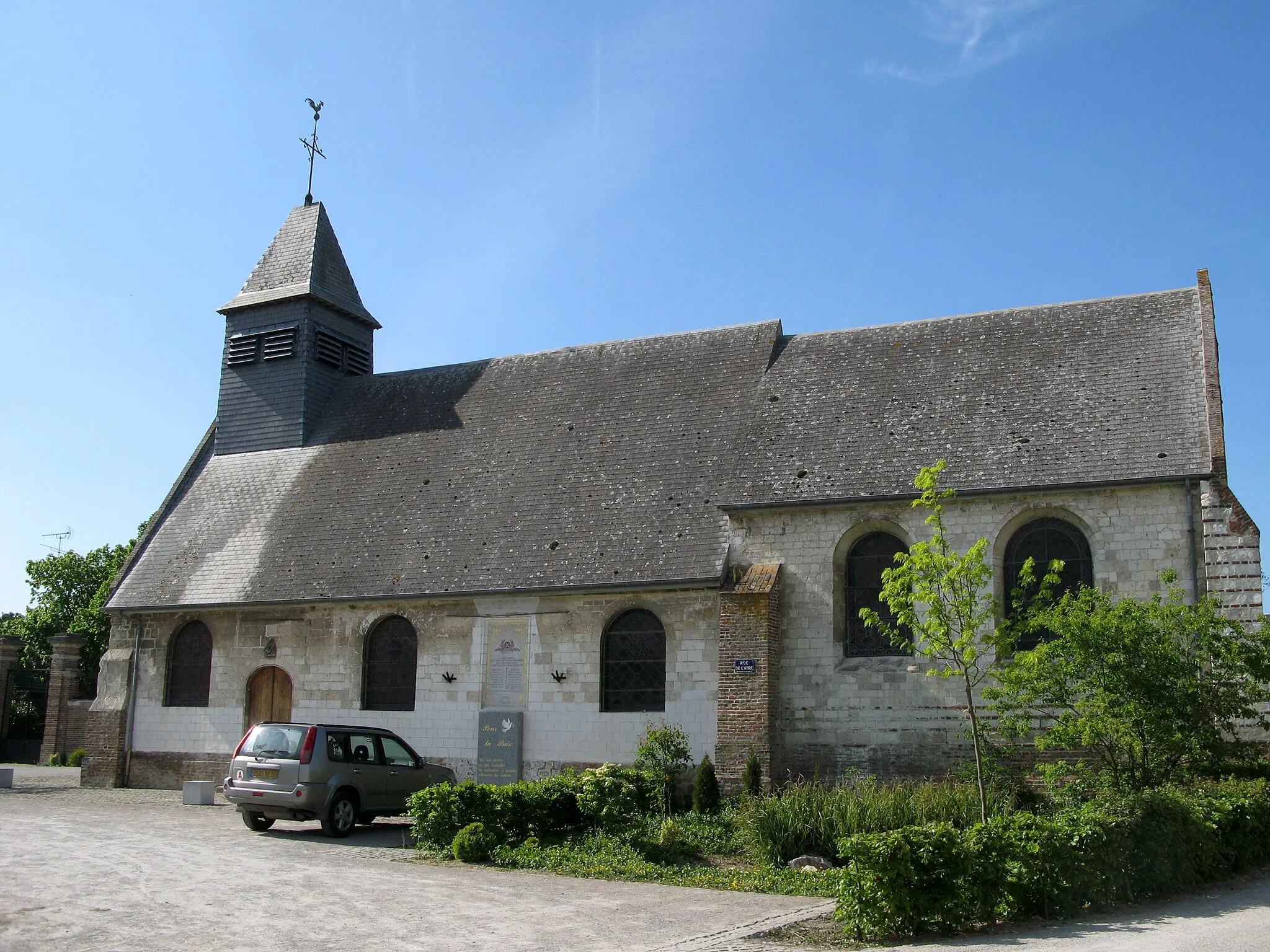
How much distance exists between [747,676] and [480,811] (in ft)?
16.2

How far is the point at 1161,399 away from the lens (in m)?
16.9

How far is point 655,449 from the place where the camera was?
20.4 metres

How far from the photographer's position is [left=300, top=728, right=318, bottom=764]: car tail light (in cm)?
1473

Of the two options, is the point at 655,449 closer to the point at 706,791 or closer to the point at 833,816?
the point at 706,791

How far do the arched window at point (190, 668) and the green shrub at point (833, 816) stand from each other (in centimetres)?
1293

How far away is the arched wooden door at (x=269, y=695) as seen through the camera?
20969 mm

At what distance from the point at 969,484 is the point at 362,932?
11.3 m

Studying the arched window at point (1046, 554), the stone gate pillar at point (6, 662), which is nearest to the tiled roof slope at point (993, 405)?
the arched window at point (1046, 554)

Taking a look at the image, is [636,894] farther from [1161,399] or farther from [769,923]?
[1161,399]

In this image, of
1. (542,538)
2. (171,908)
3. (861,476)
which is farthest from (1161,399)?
(171,908)

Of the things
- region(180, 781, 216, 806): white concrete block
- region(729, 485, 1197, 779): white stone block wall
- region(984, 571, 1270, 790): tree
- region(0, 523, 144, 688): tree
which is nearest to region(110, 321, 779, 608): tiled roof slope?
region(729, 485, 1197, 779): white stone block wall

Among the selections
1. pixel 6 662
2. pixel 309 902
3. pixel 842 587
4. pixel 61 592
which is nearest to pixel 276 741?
pixel 309 902

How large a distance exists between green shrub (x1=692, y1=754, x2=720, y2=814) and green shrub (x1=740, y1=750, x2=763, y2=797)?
0.40 metres

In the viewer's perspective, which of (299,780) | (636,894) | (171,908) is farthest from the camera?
(299,780)
